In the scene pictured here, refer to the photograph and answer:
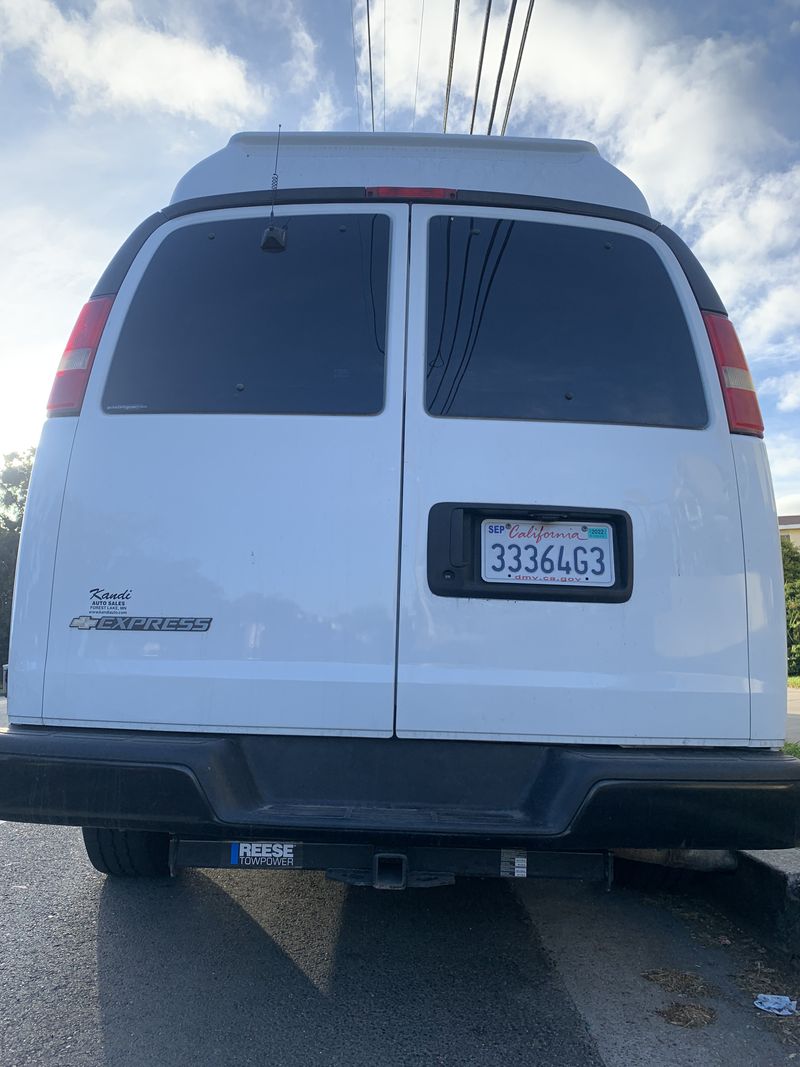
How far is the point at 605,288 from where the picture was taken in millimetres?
2703

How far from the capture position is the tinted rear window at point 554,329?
252 centimetres

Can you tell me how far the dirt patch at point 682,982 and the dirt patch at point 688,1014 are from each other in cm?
10

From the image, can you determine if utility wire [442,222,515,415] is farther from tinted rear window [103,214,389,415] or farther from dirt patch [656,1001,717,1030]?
dirt patch [656,1001,717,1030]

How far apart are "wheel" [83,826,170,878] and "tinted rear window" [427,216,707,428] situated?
86.1 inches

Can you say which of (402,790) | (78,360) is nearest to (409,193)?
(78,360)

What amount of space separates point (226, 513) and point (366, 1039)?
1.57 metres

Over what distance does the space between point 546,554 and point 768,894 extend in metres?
1.90

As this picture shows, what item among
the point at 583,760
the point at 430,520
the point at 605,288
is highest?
the point at 605,288

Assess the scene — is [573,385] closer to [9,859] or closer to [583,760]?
[583,760]

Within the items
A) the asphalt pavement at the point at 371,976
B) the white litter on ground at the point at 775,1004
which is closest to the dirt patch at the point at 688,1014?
the asphalt pavement at the point at 371,976

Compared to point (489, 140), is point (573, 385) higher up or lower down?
lower down

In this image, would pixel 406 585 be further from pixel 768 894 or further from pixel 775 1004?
pixel 768 894

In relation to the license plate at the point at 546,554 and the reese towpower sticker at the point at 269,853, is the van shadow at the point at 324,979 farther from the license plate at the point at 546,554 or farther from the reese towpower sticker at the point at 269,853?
the license plate at the point at 546,554

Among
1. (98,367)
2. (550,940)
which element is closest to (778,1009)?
(550,940)
